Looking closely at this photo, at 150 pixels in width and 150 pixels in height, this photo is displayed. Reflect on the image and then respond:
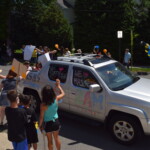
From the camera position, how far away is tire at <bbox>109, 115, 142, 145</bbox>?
5363 millimetres

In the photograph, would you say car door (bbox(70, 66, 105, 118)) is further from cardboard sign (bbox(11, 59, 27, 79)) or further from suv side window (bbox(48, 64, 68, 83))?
cardboard sign (bbox(11, 59, 27, 79))

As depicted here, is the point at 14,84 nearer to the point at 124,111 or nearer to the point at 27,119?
the point at 27,119

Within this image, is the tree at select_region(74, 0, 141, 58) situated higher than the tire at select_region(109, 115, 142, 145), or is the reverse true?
the tree at select_region(74, 0, 141, 58)

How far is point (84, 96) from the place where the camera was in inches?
237

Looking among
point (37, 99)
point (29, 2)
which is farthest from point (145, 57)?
point (37, 99)

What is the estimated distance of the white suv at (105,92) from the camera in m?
5.36

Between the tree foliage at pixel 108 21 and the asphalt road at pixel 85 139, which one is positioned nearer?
the asphalt road at pixel 85 139

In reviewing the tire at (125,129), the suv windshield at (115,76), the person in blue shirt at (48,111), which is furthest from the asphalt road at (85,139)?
the suv windshield at (115,76)

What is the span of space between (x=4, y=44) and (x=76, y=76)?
82.9 feet

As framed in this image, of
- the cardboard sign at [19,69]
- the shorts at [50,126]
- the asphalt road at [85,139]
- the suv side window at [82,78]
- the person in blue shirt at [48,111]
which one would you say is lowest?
the asphalt road at [85,139]

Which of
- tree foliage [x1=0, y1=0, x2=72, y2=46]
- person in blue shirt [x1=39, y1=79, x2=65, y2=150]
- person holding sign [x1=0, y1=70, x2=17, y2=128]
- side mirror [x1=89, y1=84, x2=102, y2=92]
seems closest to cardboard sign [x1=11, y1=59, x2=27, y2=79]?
person holding sign [x1=0, y1=70, x2=17, y2=128]

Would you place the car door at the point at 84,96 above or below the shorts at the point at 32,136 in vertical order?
above

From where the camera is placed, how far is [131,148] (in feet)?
17.8

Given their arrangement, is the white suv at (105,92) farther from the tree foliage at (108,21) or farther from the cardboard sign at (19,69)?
the tree foliage at (108,21)
